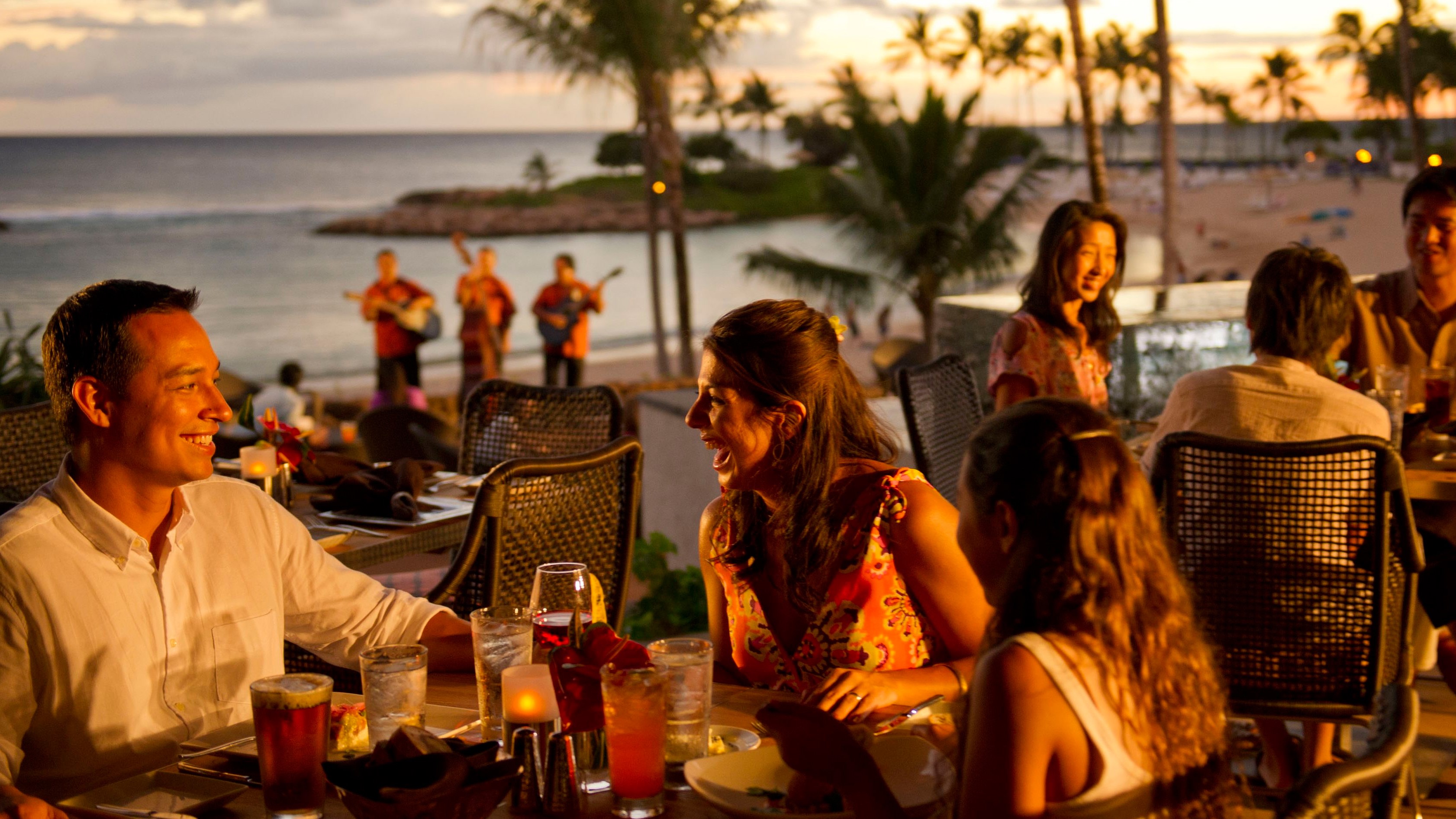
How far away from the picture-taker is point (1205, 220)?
2596 inches

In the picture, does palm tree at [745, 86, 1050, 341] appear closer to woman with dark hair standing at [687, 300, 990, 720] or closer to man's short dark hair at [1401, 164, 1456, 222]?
man's short dark hair at [1401, 164, 1456, 222]

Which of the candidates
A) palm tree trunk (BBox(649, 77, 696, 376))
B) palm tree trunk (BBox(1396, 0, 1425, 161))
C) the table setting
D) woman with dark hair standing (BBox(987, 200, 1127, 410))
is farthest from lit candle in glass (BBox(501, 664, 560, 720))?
palm tree trunk (BBox(1396, 0, 1425, 161))

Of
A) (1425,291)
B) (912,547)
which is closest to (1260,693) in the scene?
(912,547)

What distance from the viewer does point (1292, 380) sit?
342 cm

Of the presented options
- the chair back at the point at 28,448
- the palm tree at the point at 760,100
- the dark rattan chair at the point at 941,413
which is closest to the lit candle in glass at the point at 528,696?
the dark rattan chair at the point at 941,413

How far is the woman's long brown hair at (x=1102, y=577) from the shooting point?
151cm

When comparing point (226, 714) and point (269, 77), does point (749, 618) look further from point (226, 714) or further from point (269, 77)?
point (269, 77)

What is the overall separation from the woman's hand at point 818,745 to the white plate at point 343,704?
516mm

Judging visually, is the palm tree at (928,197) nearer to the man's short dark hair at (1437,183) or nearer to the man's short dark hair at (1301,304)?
the man's short dark hair at (1437,183)

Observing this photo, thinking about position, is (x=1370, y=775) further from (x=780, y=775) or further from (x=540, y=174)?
(x=540, y=174)

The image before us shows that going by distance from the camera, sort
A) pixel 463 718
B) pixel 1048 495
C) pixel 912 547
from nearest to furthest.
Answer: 1. pixel 1048 495
2. pixel 463 718
3. pixel 912 547

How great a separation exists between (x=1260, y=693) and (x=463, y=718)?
6.91ft

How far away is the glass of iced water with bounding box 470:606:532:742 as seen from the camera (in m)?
1.79

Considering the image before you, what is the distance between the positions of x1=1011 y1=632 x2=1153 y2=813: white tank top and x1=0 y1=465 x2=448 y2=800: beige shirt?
1275 millimetres
